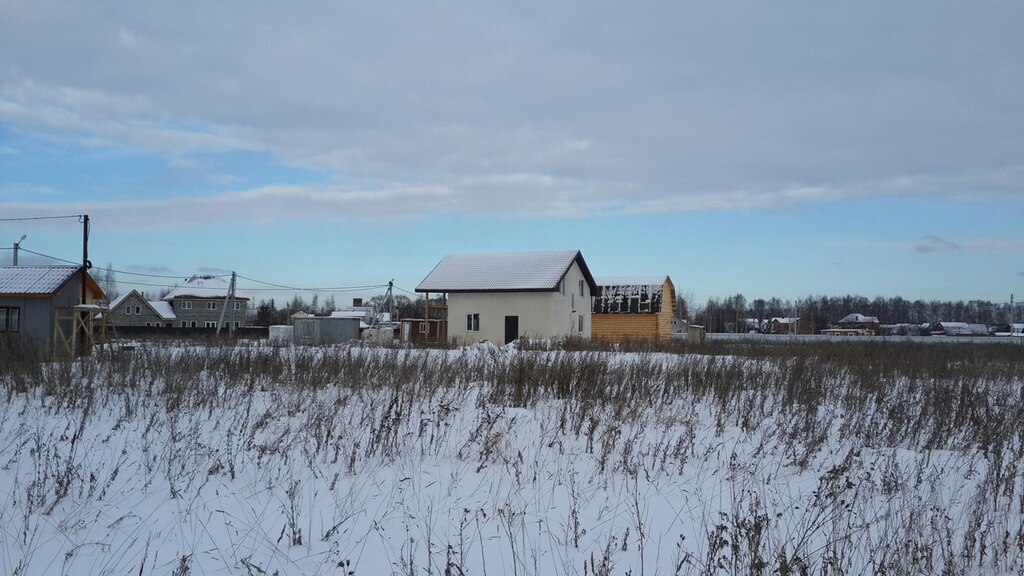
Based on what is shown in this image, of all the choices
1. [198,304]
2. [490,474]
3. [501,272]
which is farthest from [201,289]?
[490,474]

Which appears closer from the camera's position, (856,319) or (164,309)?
(164,309)

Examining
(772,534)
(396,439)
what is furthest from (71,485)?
(772,534)

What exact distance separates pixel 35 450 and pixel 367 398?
14.6ft

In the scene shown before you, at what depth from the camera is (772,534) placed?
5.84 m

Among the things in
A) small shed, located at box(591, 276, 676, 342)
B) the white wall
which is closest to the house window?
the white wall

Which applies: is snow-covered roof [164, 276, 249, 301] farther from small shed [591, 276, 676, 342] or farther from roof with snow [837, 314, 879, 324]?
roof with snow [837, 314, 879, 324]

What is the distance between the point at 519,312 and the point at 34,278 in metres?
21.9

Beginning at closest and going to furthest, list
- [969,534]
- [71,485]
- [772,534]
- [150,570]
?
1. [150,570]
2. [969,534]
3. [772,534]
4. [71,485]

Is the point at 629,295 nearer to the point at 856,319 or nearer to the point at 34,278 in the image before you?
the point at 34,278

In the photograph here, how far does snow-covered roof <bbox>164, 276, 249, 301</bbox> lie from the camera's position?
7562cm

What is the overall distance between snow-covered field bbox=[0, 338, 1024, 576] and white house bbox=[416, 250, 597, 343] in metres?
25.6

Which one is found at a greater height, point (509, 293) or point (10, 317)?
point (509, 293)

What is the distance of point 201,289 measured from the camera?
76.2m

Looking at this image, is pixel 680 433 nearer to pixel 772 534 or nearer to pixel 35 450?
pixel 772 534
